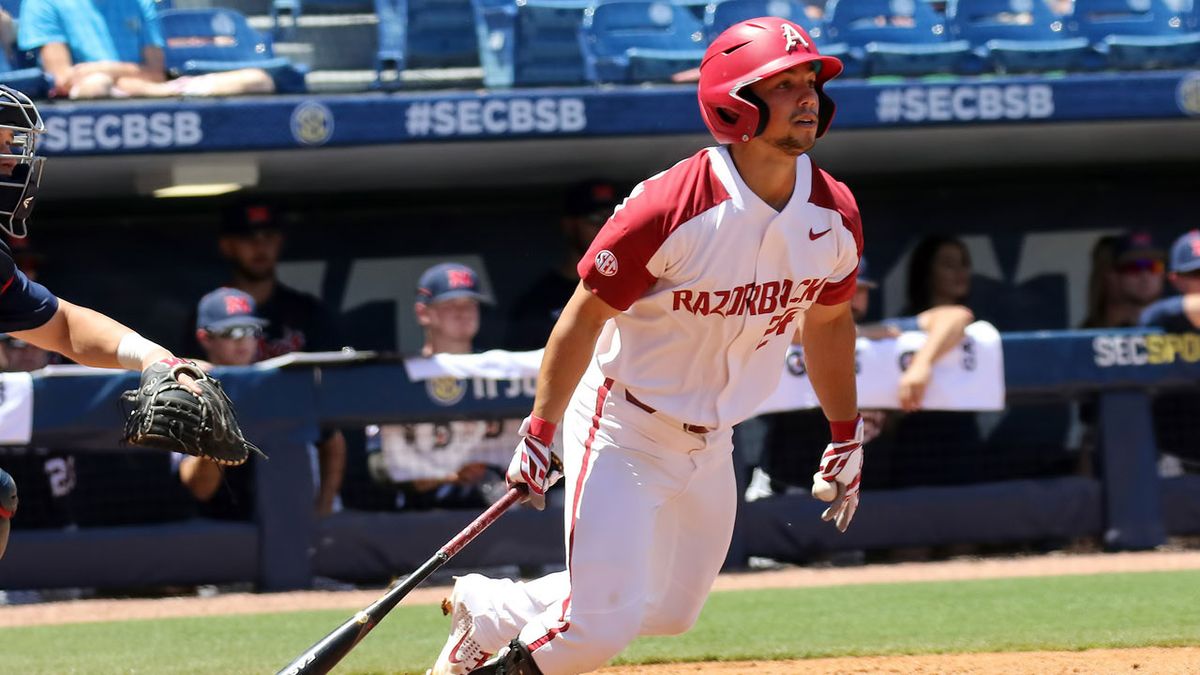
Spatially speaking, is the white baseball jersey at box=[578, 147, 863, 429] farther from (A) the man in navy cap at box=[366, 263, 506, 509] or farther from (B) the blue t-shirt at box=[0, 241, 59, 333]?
(A) the man in navy cap at box=[366, 263, 506, 509]

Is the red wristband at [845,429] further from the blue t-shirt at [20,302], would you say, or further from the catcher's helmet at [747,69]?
the blue t-shirt at [20,302]

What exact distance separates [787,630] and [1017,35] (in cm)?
446

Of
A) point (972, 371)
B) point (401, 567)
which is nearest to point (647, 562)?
point (401, 567)

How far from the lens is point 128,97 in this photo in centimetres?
740

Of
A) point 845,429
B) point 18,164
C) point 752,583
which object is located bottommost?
point 752,583

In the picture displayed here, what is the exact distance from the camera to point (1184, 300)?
743cm

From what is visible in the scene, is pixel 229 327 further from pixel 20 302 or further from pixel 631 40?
pixel 20 302

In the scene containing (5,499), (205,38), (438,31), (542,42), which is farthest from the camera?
(438,31)

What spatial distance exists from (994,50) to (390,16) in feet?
10.4

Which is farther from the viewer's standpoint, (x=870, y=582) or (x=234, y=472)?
(x=234, y=472)

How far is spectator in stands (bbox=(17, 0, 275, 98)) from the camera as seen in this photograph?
744 centimetres

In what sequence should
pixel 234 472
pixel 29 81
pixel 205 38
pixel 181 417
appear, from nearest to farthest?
pixel 181 417
pixel 234 472
pixel 29 81
pixel 205 38

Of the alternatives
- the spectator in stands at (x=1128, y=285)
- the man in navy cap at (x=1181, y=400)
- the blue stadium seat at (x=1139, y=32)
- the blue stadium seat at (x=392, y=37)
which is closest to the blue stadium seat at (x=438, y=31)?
the blue stadium seat at (x=392, y=37)

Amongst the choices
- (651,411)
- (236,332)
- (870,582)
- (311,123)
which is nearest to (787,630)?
(870,582)
